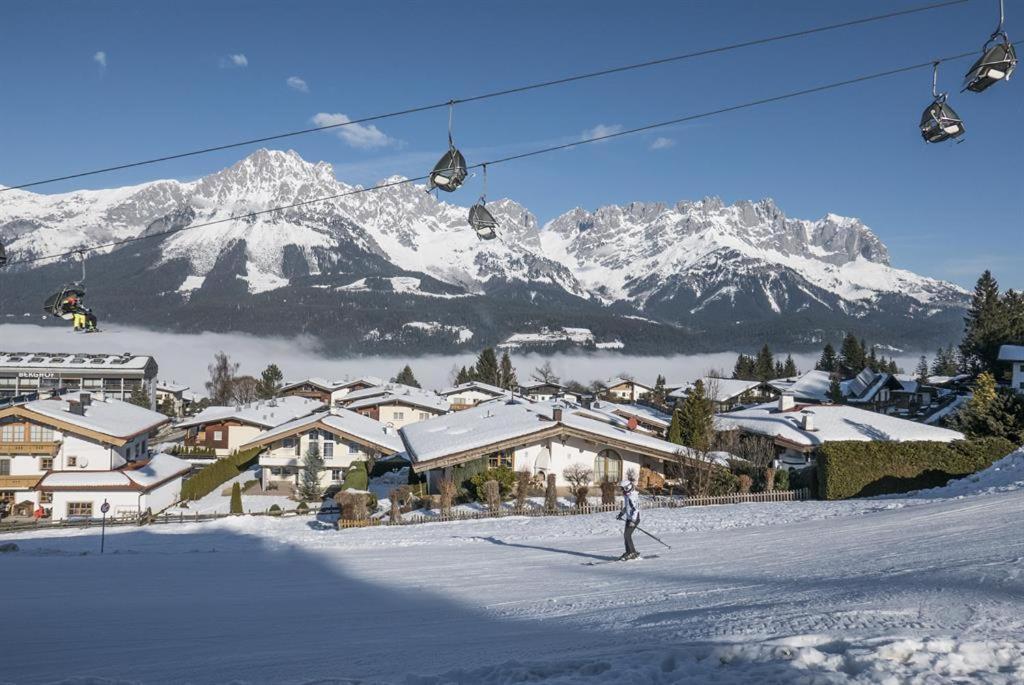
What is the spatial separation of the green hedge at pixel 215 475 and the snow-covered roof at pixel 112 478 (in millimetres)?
1272

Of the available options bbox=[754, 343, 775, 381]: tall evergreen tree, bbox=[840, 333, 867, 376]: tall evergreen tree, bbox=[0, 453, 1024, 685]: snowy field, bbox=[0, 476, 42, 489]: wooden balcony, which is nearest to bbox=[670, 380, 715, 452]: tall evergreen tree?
bbox=[0, 453, 1024, 685]: snowy field

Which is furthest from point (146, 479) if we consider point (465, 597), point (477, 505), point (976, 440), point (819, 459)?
point (976, 440)

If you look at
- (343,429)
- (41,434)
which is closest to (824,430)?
(343,429)

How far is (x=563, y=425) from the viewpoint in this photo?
113 ft

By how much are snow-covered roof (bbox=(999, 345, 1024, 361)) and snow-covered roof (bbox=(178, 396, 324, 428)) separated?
64.2m

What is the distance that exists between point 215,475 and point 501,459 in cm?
2408

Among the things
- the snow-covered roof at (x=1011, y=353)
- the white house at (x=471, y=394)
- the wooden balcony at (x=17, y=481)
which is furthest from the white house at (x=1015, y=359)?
the wooden balcony at (x=17, y=481)

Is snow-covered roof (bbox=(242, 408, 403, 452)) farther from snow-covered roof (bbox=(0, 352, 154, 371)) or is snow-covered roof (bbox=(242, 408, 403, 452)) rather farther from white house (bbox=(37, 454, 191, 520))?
snow-covered roof (bbox=(0, 352, 154, 371))

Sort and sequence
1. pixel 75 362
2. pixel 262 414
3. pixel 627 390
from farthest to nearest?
pixel 627 390 → pixel 75 362 → pixel 262 414

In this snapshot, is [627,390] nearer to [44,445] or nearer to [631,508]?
[44,445]

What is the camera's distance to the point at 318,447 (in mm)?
50625

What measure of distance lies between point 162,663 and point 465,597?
16.1 ft

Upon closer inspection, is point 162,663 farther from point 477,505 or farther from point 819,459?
point 819,459

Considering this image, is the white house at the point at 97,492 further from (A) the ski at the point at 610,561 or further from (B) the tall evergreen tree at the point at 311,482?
(A) the ski at the point at 610,561
